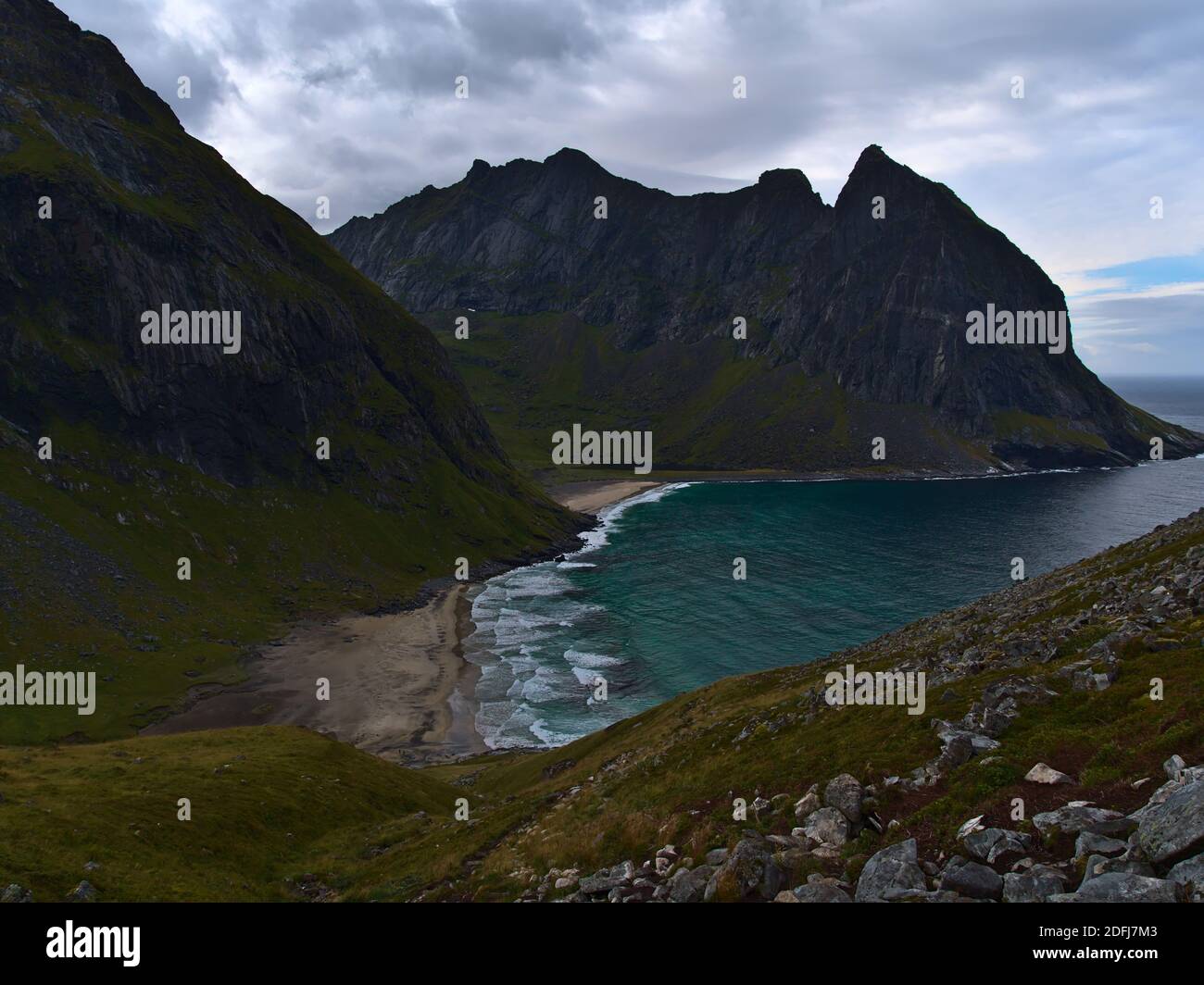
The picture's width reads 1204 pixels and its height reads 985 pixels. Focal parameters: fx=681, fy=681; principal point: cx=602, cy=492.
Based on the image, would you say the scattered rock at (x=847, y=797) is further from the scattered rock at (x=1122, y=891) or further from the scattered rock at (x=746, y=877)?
the scattered rock at (x=1122, y=891)

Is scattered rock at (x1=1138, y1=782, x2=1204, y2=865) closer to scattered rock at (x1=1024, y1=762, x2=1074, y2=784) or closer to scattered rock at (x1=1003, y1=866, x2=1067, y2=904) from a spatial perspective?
scattered rock at (x1=1003, y1=866, x2=1067, y2=904)

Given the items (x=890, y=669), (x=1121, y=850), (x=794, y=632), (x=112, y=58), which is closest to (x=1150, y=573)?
(x=890, y=669)

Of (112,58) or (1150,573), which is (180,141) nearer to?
(112,58)

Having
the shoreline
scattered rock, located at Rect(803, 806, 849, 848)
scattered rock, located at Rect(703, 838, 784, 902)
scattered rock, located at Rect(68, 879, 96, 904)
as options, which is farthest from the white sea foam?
scattered rock, located at Rect(703, 838, 784, 902)

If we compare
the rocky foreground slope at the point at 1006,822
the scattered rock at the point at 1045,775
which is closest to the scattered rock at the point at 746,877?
the rocky foreground slope at the point at 1006,822

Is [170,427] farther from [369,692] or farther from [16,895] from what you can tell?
[16,895]

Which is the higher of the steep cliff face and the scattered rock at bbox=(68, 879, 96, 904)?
the steep cliff face
